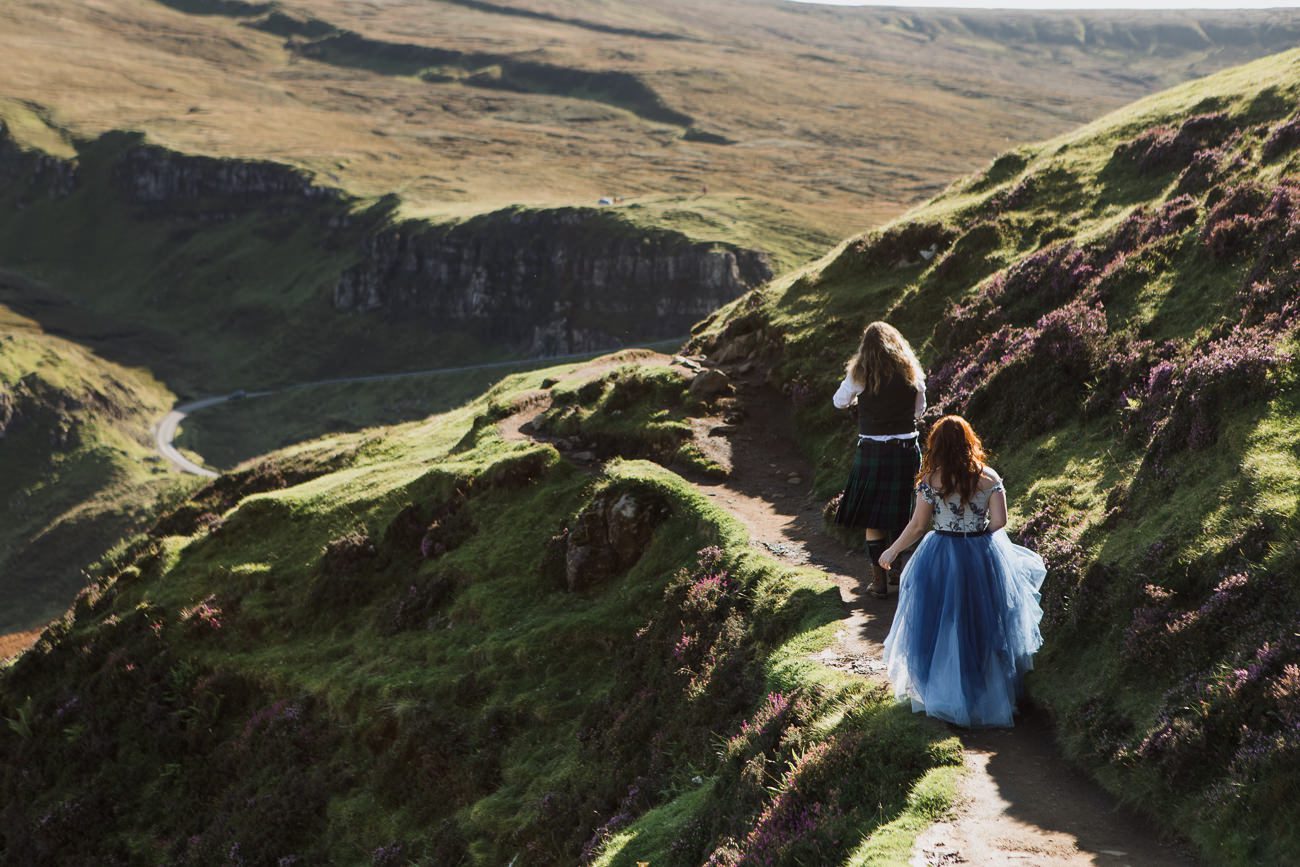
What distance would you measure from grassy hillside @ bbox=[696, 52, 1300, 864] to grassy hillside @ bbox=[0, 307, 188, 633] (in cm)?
10524

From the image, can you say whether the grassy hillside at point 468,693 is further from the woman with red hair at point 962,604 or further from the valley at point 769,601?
the woman with red hair at point 962,604

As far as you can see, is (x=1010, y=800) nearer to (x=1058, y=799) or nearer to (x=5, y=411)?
(x=1058, y=799)

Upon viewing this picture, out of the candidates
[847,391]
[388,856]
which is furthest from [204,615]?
[847,391]

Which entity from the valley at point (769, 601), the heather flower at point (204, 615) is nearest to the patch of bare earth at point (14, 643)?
the valley at point (769, 601)

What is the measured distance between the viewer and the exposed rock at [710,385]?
3378 cm

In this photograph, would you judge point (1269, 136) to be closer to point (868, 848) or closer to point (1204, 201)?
point (1204, 201)

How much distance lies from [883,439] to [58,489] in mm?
186172

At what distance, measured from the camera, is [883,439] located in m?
18.2

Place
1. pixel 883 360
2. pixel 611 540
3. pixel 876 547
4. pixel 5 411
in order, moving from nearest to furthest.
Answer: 1. pixel 883 360
2. pixel 876 547
3. pixel 611 540
4. pixel 5 411

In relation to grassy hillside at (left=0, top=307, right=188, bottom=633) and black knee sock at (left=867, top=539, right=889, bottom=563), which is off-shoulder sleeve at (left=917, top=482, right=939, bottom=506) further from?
grassy hillside at (left=0, top=307, right=188, bottom=633)

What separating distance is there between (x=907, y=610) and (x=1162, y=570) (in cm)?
373

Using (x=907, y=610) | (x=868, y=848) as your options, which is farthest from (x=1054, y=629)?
(x=868, y=848)

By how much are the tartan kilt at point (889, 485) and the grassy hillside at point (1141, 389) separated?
227 cm

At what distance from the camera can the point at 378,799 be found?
74.7 feet
